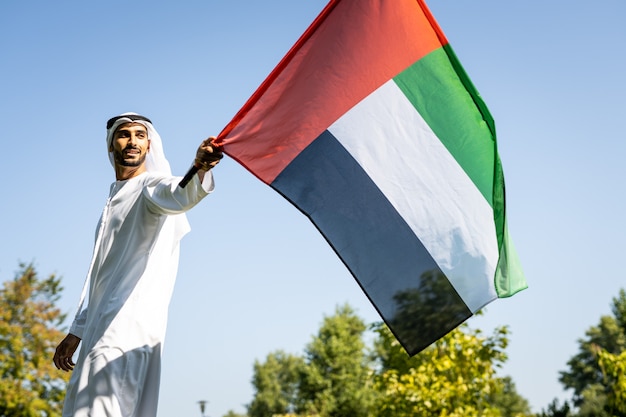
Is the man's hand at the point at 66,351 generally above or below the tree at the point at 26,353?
below

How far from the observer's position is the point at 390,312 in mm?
3979

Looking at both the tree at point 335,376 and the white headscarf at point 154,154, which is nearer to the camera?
the white headscarf at point 154,154

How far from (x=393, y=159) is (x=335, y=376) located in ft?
131

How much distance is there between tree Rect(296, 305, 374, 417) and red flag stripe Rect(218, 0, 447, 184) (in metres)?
38.4

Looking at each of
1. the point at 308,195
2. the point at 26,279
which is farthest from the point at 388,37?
the point at 26,279

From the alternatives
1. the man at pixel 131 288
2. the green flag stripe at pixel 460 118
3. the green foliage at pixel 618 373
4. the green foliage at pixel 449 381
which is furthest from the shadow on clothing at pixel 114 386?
the green foliage at pixel 618 373

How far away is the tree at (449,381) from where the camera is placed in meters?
13.2

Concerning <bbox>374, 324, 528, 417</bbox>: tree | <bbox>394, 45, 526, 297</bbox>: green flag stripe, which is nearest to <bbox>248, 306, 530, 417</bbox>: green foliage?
<bbox>374, 324, 528, 417</bbox>: tree

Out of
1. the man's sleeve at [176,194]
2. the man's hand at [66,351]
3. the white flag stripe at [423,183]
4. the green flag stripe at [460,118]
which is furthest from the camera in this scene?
the green flag stripe at [460,118]

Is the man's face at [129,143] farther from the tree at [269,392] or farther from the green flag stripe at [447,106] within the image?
the tree at [269,392]

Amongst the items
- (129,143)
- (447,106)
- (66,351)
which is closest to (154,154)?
(129,143)

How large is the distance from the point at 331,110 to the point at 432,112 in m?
0.69

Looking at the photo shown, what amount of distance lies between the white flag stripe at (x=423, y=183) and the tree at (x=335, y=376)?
124 feet

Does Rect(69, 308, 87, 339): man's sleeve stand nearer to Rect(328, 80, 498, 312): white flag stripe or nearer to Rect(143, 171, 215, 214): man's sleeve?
Rect(143, 171, 215, 214): man's sleeve
